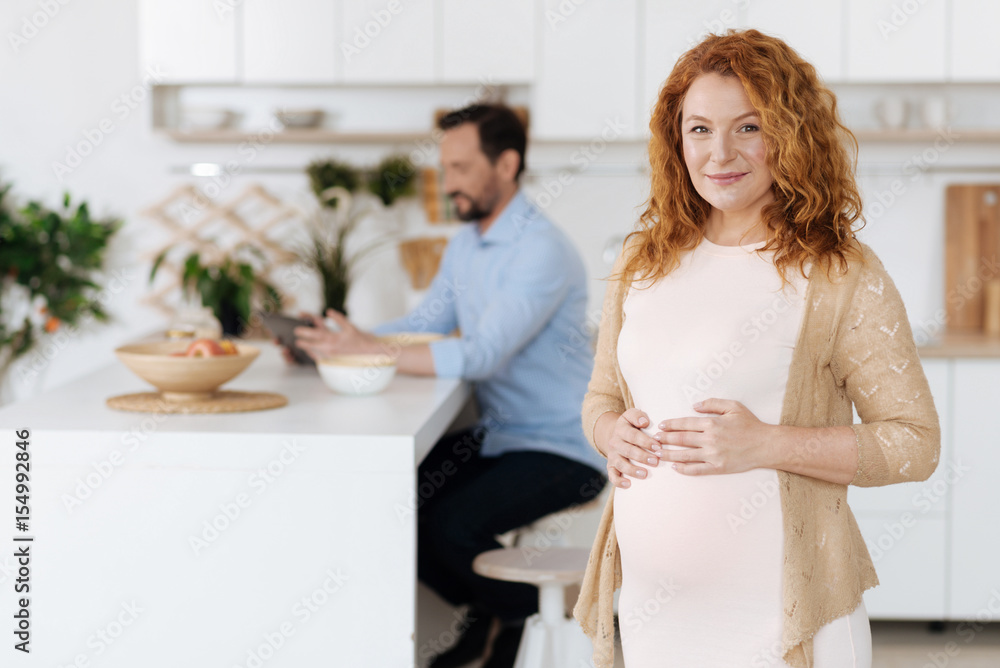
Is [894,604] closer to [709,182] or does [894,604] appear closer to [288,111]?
[709,182]

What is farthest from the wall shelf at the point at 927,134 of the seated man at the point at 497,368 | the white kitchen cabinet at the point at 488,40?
the seated man at the point at 497,368

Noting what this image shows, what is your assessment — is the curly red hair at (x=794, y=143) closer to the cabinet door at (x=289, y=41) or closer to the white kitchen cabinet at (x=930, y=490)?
the white kitchen cabinet at (x=930, y=490)

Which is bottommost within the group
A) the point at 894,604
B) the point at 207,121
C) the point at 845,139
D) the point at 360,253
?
the point at 894,604

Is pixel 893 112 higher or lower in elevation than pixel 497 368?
higher

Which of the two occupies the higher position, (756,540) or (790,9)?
(790,9)

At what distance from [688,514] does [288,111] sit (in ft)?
7.72

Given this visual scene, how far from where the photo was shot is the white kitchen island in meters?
1.41

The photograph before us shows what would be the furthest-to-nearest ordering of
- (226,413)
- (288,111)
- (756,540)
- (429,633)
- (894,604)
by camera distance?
(288,111), (894,604), (429,633), (226,413), (756,540)

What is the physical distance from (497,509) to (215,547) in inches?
25.9

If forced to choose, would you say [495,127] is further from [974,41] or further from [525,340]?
[974,41]

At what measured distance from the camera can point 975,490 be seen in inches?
103

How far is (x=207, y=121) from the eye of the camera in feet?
10.2

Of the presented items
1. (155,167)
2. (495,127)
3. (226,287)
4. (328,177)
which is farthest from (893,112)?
(155,167)

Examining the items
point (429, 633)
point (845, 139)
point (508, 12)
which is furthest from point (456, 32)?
point (845, 139)
